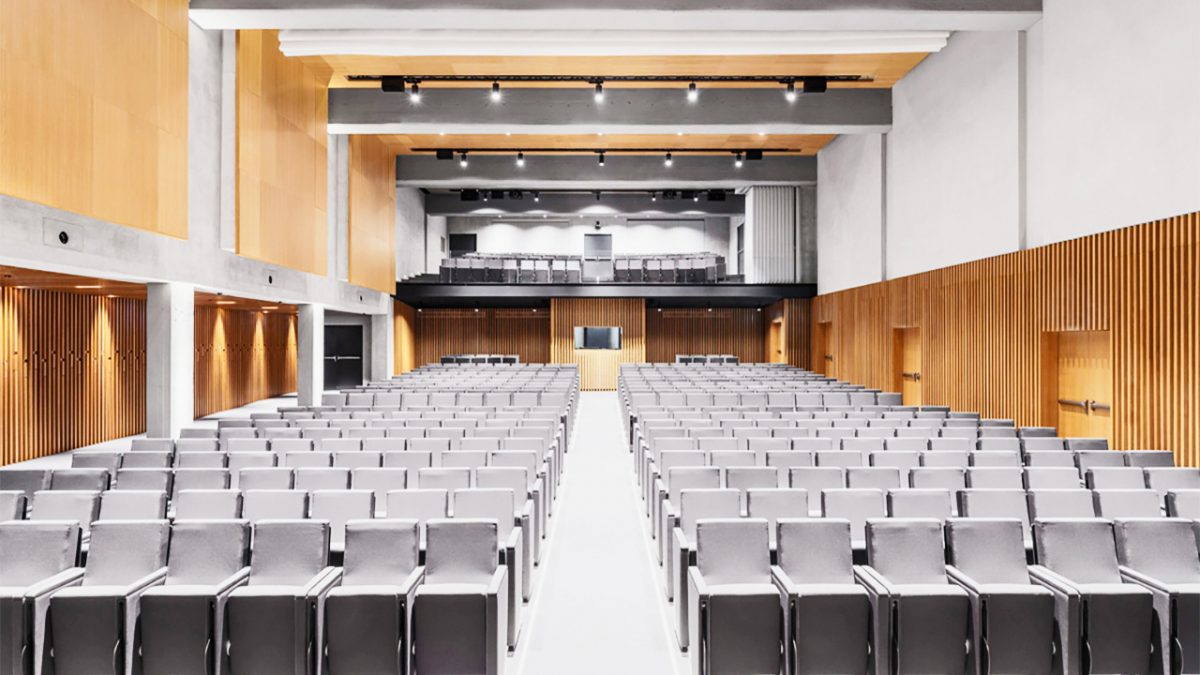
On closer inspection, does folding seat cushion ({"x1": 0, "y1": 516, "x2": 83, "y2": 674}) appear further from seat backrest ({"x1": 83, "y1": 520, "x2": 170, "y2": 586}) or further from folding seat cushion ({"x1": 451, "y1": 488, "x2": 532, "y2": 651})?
folding seat cushion ({"x1": 451, "y1": 488, "x2": 532, "y2": 651})

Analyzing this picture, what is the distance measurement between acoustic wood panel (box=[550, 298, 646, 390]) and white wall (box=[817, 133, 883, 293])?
6.54 m

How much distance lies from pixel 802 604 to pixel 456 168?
2036 centimetres

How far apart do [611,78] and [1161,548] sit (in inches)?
505

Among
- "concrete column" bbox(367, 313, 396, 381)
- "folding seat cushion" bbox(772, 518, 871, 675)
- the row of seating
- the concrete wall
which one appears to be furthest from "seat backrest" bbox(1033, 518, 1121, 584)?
"concrete column" bbox(367, 313, 396, 381)

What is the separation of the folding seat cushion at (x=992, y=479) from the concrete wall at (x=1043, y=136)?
394 centimetres

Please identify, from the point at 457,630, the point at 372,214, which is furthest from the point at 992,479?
the point at 372,214

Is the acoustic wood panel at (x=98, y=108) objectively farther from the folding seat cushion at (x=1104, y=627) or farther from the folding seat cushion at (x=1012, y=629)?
the folding seat cushion at (x=1104, y=627)

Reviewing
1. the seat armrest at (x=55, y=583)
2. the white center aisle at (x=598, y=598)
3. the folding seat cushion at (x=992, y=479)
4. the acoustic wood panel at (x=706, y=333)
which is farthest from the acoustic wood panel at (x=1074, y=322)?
the acoustic wood panel at (x=706, y=333)

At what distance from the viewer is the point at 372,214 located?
1986 cm

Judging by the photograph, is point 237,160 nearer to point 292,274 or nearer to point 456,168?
point 292,274

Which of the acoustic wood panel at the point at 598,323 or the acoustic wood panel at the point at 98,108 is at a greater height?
the acoustic wood panel at the point at 98,108

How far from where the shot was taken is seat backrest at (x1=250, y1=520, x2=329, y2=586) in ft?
14.1

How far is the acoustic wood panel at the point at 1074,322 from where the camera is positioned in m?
7.62

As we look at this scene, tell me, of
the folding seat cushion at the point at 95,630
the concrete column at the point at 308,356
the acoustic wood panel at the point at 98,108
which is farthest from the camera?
the concrete column at the point at 308,356
